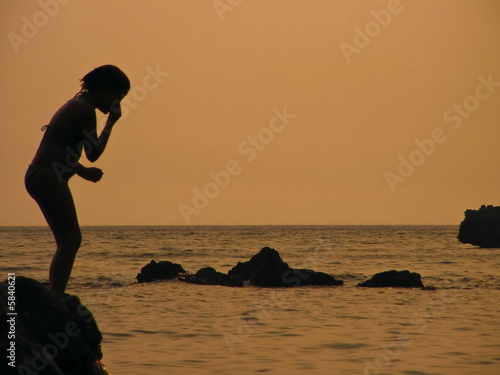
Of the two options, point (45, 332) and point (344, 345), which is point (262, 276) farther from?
point (45, 332)

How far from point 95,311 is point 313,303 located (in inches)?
225

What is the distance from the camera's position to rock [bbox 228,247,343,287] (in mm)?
25297

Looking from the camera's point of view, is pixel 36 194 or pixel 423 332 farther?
pixel 423 332

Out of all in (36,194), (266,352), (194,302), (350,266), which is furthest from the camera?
(350,266)

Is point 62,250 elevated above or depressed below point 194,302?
above

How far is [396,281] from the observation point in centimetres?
2448

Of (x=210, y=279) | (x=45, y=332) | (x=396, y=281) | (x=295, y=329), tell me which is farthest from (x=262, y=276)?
(x=45, y=332)

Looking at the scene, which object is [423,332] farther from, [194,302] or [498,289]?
[498,289]

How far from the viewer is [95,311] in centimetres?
1638

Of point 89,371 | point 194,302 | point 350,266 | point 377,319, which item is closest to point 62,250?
point 89,371

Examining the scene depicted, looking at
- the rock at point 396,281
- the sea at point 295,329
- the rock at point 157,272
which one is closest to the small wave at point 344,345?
the sea at point 295,329

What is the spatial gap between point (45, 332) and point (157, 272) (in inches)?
819

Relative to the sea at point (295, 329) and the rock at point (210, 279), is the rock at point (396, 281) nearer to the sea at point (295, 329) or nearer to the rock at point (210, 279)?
the sea at point (295, 329)

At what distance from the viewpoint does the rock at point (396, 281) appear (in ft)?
79.9
